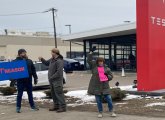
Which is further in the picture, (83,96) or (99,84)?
(83,96)

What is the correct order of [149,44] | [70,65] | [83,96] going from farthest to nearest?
[70,65], [83,96], [149,44]

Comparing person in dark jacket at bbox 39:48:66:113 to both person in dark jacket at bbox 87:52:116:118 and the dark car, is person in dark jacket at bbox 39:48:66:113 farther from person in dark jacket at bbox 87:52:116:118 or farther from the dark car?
the dark car

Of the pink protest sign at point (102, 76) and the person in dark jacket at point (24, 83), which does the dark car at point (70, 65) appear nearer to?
the person in dark jacket at point (24, 83)

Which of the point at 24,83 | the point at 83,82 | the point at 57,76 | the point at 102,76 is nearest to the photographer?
the point at 102,76

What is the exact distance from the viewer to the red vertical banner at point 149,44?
14656mm

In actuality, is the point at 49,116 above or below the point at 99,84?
below

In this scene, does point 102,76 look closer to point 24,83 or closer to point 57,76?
point 57,76

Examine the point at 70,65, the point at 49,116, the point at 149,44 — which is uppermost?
the point at 149,44

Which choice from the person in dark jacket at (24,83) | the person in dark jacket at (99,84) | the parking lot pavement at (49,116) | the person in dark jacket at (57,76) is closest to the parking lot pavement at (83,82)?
the person in dark jacket at (24,83)

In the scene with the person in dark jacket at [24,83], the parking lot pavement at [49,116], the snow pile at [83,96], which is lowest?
the parking lot pavement at [49,116]

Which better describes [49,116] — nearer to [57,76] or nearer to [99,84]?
[57,76]

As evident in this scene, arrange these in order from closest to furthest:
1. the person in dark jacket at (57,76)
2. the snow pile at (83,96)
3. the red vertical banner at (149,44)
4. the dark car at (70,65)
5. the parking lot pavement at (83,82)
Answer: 1. the person in dark jacket at (57,76)
2. the snow pile at (83,96)
3. the red vertical banner at (149,44)
4. the parking lot pavement at (83,82)
5. the dark car at (70,65)

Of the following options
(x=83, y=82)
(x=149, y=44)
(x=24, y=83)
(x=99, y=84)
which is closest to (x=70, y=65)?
(x=83, y=82)

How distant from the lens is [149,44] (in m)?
14.7
